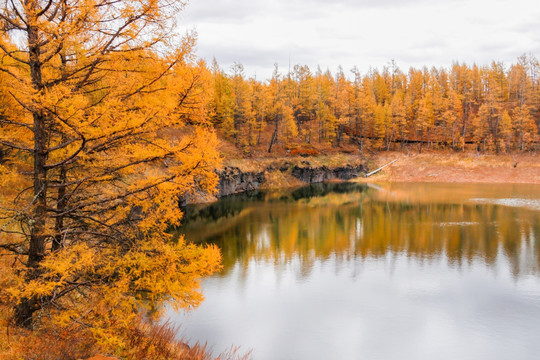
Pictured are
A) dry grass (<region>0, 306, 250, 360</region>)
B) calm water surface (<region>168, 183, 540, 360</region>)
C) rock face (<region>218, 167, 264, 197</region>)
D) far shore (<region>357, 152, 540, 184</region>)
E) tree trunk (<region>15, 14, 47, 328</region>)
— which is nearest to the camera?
dry grass (<region>0, 306, 250, 360</region>)

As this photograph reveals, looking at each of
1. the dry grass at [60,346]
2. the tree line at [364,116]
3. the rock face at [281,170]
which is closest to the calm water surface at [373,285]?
the dry grass at [60,346]

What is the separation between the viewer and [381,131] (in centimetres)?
8331

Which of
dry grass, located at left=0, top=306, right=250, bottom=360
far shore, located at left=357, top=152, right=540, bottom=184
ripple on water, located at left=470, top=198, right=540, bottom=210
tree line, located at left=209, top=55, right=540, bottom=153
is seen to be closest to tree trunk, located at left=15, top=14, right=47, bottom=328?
dry grass, located at left=0, top=306, right=250, bottom=360

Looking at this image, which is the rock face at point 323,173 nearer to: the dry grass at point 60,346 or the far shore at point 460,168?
the far shore at point 460,168

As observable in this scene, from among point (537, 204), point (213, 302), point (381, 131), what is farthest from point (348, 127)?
point (213, 302)

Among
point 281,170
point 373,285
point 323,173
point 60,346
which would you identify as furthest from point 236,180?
point 60,346

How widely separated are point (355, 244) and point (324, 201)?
22.0m

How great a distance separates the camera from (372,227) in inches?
1388

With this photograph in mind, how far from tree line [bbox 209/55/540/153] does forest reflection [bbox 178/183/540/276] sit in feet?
75.0

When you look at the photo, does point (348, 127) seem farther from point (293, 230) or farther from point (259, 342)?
point (259, 342)

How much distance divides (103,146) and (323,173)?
66.6m

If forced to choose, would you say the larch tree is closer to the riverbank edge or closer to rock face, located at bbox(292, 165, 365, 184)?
the riverbank edge

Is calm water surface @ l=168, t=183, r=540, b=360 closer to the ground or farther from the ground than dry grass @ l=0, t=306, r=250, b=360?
closer to the ground

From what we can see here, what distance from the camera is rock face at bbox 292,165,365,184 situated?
70.2 meters
